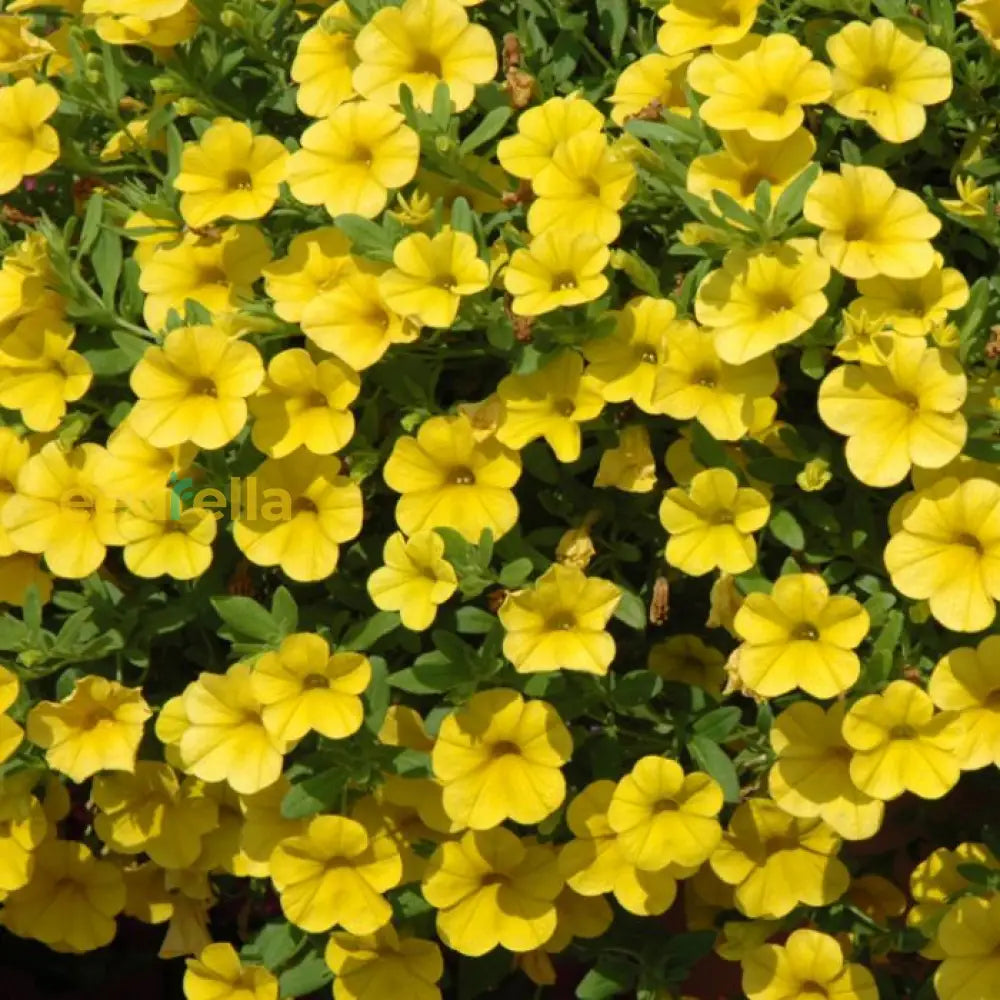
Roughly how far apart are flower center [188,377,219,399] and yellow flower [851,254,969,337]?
2.34 feet

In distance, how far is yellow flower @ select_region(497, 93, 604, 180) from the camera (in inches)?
77.9

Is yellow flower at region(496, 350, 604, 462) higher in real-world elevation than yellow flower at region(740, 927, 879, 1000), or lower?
higher

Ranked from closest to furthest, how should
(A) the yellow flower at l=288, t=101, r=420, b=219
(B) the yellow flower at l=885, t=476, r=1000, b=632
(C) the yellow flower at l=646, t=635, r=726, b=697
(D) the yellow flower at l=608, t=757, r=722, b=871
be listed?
(B) the yellow flower at l=885, t=476, r=1000, b=632 < (D) the yellow flower at l=608, t=757, r=722, b=871 < (A) the yellow flower at l=288, t=101, r=420, b=219 < (C) the yellow flower at l=646, t=635, r=726, b=697

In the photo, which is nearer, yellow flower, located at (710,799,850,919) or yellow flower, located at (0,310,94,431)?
yellow flower, located at (710,799,850,919)

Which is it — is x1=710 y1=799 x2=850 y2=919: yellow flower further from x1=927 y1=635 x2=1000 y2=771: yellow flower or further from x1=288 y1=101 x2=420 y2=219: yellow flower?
x1=288 y1=101 x2=420 y2=219: yellow flower

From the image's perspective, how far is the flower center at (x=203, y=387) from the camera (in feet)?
6.36

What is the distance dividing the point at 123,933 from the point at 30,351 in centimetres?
102

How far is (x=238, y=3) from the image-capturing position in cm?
213

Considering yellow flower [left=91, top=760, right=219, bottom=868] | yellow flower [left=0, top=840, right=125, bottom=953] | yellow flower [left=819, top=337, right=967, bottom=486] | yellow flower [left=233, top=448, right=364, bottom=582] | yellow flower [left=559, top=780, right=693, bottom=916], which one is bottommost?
yellow flower [left=0, top=840, right=125, bottom=953]

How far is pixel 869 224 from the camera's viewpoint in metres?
1.84

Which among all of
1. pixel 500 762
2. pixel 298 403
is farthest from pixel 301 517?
pixel 500 762

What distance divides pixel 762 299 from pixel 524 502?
0.42m

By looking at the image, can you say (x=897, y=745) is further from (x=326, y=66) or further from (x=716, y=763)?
(x=326, y=66)

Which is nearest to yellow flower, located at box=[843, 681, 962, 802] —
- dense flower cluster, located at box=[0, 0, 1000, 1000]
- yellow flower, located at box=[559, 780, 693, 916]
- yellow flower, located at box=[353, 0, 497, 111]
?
dense flower cluster, located at box=[0, 0, 1000, 1000]
